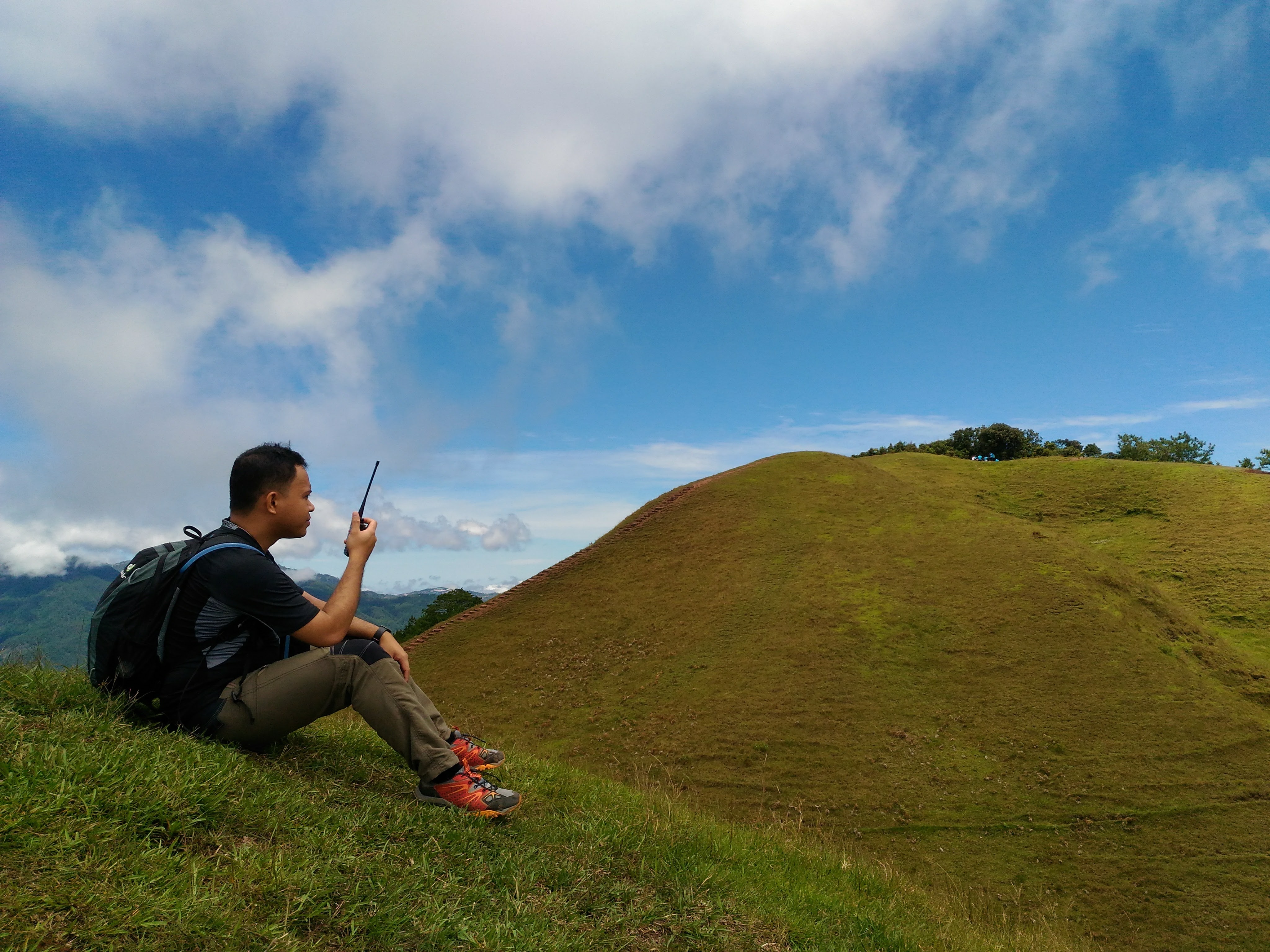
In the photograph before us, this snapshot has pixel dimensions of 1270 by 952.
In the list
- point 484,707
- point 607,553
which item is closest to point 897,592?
point 607,553

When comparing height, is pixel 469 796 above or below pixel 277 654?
below

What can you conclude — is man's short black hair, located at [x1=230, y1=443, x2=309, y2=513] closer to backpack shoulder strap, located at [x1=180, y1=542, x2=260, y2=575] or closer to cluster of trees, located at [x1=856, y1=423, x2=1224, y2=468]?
backpack shoulder strap, located at [x1=180, y1=542, x2=260, y2=575]

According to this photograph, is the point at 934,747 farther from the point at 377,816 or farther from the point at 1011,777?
the point at 377,816

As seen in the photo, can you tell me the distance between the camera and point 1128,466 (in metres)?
22.3

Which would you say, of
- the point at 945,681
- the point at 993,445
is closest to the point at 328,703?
the point at 945,681

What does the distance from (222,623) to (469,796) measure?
1831 mm

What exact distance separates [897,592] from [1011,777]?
16.3ft

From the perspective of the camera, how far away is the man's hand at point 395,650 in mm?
4785

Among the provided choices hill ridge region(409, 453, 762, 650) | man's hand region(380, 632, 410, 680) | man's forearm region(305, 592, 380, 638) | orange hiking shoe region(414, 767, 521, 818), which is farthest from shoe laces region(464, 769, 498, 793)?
hill ridge region(409, 453, 762, 650)

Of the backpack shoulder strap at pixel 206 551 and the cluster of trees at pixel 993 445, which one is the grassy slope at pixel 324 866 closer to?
the backpack shoulder strap at pixel 206 551

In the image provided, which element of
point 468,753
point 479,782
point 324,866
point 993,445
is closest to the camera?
point 324,866

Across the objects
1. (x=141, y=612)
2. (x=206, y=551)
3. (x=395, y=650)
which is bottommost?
(x=395, y=650)

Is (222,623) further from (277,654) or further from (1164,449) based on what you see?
(1164,449)

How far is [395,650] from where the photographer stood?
4.90 metres
